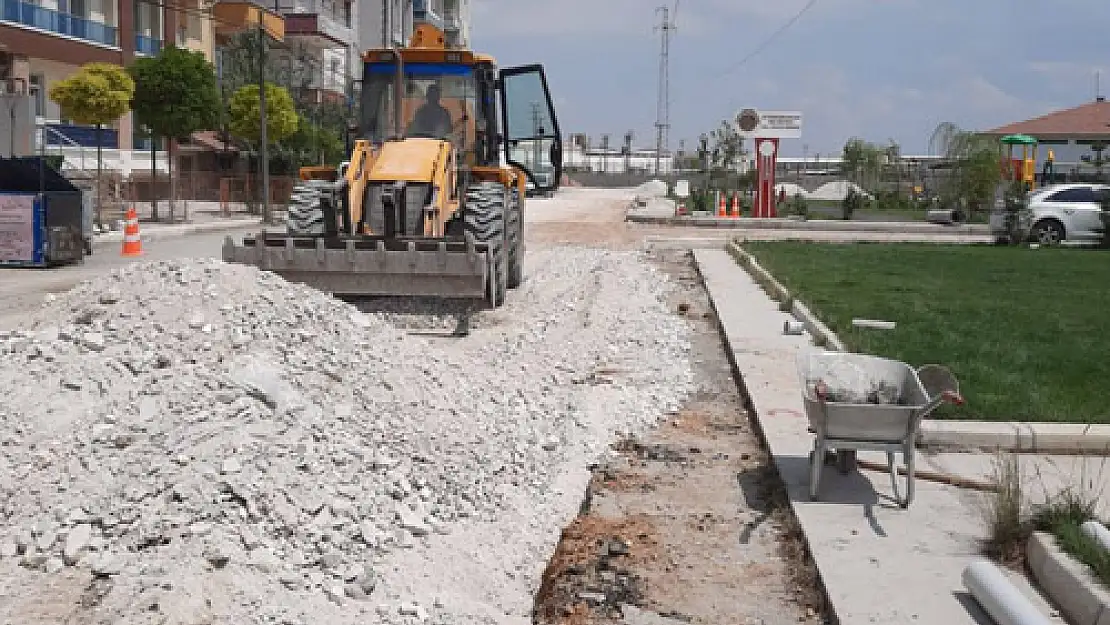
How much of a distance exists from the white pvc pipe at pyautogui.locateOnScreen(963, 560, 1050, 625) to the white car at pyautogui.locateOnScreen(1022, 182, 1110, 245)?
921 inches

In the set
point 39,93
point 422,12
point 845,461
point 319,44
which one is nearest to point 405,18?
point 422,12

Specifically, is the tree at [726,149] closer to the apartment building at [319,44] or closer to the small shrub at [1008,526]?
the apartment building at [319,44]

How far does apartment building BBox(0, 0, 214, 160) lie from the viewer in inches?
1303

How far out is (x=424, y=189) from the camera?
12484 millimetres

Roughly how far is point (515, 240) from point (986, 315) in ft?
19.4

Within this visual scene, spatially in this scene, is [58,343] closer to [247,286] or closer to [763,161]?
[247,286]

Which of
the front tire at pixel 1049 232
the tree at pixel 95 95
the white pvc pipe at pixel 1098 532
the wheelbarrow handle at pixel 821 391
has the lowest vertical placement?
the white pvc pipe at pixel 1098 532

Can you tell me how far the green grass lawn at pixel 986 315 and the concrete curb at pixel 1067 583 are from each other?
8.91 feet

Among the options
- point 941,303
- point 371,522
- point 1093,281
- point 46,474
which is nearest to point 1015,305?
point 941,303

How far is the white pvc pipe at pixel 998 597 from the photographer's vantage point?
14.9ft

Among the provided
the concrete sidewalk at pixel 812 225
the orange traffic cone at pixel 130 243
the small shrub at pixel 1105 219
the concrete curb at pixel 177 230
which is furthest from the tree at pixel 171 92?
the small shrub at pixel 1105 219

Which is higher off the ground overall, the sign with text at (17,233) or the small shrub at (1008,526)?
the sign with text at (17,233)

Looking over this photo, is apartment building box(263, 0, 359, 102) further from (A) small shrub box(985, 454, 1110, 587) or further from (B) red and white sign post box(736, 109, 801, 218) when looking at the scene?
(A) small shrub box(985, 454, 1110, 587)

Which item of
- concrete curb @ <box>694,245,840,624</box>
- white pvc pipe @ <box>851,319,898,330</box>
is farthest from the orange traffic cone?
white pvc pipe @ <box>851,319,898,330</box>
